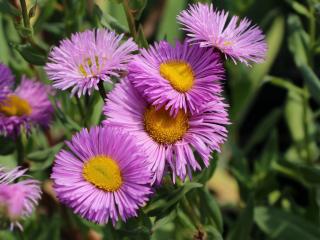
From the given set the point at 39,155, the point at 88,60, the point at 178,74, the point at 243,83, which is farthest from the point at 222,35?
the point at 243,83

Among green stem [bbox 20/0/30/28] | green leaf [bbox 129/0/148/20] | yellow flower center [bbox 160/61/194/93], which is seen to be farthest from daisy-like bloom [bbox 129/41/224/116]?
green stem [bbox 20/0/30/28]

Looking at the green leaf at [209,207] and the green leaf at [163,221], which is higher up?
the green leaf at [163,221]

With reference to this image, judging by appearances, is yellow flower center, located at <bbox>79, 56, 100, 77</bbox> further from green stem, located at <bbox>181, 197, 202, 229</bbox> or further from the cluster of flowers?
green stem, located at <bbox>181, 197, 202, 229</bbox>

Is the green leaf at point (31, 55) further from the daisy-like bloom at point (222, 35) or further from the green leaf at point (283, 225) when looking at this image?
the green leaf at point (283, 225)

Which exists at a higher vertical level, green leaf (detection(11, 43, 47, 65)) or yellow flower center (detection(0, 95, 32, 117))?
green leaf (detection(11, 43, 47, 65))

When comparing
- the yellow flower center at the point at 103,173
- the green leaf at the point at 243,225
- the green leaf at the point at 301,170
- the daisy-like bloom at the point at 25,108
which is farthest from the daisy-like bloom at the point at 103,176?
the green leaf at the point at 301,170

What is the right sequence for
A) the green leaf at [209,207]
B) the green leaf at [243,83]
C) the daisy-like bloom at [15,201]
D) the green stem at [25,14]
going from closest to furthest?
the daisy-like bloom at [15,201], the green stem at [25,14], the green leaf at [209,207], the green leaf at [243,83]
